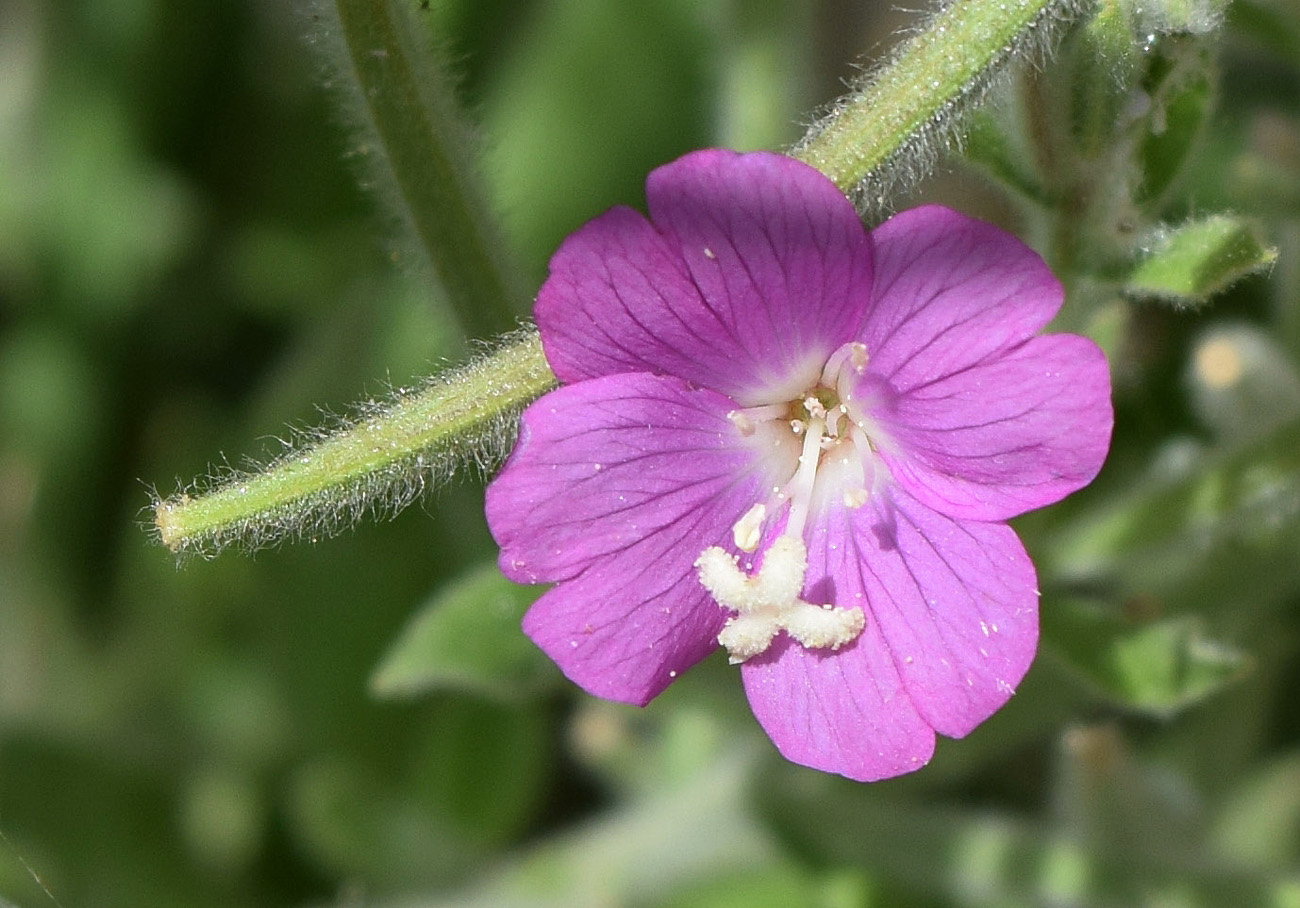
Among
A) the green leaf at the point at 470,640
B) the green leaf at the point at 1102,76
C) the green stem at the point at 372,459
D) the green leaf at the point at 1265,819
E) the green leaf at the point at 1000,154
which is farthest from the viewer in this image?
the green leaf at the point at 1265,819

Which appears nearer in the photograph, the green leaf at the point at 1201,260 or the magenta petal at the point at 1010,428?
the magenta petal at the point at 1010,428

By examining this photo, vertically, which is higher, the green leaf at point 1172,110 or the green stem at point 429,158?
the green stem at point 429,158

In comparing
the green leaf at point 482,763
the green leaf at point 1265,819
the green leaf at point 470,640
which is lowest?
the green leaf at point 1265,819

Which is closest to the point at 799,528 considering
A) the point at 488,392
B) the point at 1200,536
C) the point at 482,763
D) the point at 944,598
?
the point at 944,598

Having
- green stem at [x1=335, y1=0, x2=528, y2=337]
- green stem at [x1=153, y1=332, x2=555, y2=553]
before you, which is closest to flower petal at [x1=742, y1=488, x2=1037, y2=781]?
green stem at [x1=153, y1=332, x2=555, y2=553]

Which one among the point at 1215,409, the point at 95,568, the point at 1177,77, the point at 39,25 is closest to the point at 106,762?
the point at 95,568

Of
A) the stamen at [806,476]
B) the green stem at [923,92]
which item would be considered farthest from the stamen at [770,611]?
the green stem at [923,92]

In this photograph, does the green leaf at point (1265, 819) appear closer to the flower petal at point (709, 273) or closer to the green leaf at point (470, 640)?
the green leaf at point (470, 640)

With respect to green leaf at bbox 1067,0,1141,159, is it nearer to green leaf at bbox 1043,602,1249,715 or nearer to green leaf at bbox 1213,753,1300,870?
green leaf at bbox 1043,602,1249,715
